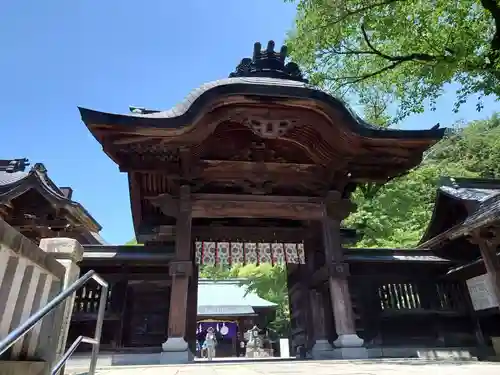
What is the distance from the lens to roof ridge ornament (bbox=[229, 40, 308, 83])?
9.30 metres

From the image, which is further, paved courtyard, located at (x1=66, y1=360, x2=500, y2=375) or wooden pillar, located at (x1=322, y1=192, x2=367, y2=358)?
wooden pillar, located at (x1=322, y1=192, x2=367, y2=358)

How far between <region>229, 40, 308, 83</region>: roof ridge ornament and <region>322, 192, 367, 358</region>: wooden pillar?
3.40m

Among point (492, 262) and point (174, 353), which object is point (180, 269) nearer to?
point (174, 353)

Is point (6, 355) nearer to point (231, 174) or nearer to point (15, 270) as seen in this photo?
point (15, 270)

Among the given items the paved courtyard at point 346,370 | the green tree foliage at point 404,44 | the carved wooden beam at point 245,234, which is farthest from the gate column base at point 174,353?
the green tree foliage at point 404,44

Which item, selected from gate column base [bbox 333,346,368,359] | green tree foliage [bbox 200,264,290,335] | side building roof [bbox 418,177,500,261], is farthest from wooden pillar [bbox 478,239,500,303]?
green tree foliage [bbox 200,264,290,335]

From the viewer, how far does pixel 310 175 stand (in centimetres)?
902

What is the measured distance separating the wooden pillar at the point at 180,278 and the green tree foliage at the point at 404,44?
24.1 feet

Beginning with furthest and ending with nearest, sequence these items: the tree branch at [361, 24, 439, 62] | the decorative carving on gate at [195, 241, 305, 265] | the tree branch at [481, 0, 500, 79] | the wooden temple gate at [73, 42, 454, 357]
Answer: the tree branch at [361, 24, 439, 62]
the decorative carving on gate at [195, 241, 305, 265]
the tree branch at [481, 0, 500, 79]
the wooden temple gate at [73, 42, 454, 357]

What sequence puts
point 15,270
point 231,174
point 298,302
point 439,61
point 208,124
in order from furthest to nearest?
point 298,302, point 439,61, point 231,174, point 208,124, point 15,270

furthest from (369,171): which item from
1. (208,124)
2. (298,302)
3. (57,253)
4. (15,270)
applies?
(15,270)

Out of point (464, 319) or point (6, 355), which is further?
point (464, 319)

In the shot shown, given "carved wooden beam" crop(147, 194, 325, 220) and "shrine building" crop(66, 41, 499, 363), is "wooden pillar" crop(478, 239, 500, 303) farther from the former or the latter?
"carved wooden beam" crop(147, 194, 325, 220)

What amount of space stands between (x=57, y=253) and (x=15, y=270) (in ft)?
3.29
